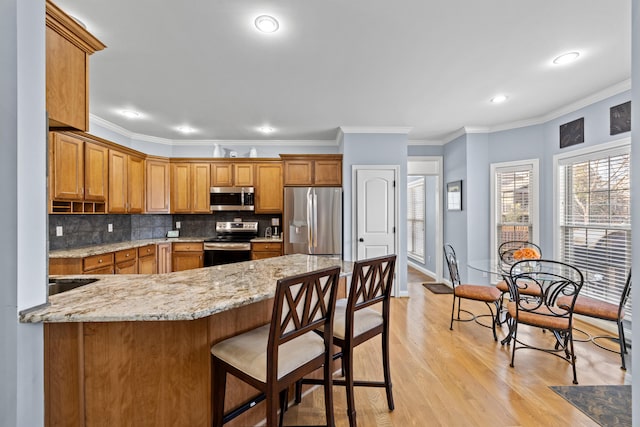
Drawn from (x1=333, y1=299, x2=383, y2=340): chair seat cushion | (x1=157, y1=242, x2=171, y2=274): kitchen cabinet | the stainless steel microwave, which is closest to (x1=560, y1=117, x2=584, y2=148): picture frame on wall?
(x1=333, y1=299, x2=383, y2=340): chair seat cushion

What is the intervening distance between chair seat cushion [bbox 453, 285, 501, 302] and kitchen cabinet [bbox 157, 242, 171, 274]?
14.0 ft

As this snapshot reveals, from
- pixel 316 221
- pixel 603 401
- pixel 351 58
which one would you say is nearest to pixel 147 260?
pixel 316 221

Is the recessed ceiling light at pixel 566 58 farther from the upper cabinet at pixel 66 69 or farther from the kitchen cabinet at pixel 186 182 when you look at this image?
the kitchen cabinet at pixel 186 182

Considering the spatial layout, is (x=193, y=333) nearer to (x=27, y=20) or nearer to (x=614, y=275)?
(x=27, y=20)

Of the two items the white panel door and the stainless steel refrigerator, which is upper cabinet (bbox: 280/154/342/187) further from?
the white panel door

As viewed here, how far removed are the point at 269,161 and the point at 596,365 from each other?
473cm

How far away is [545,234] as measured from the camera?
406 centimetres

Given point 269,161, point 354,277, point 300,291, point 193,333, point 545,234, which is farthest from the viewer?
point 269,161

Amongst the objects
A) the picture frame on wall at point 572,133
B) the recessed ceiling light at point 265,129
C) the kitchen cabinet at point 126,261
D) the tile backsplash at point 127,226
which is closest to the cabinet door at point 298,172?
the recessed ceiling light at point 265,129

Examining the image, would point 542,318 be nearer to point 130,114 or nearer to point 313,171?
point 313,171

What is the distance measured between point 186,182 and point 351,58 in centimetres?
372

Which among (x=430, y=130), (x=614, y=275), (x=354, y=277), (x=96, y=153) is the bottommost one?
(x=614, y=275)

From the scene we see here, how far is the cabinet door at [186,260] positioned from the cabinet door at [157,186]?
0.83m

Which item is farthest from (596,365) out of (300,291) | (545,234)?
(300,291)
